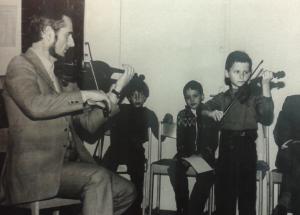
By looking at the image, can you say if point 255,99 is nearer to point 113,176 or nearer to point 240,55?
point 240,55

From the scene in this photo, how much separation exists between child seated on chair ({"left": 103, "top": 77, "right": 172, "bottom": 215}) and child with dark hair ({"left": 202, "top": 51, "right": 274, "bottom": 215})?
1.10 ft

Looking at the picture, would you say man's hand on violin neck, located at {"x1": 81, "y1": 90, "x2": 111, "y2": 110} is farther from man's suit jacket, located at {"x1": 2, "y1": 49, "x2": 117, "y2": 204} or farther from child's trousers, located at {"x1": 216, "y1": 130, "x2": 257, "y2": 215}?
child's trousers, located at {"x1": 216, "y1": 130, "x2": 257, "y2": 215}

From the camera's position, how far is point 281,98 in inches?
58.7

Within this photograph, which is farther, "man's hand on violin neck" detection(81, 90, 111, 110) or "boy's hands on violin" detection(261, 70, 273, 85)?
"boy's hands on violin" detection(261, 70, 273, 85)

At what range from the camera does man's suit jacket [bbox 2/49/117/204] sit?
99 centimetres

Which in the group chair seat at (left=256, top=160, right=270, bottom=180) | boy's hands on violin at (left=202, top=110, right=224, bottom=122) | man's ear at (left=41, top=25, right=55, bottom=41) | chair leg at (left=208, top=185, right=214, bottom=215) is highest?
man's ear at (left=41, top=25, right=55, bottom=41)

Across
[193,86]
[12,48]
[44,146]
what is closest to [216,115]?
[193,86]

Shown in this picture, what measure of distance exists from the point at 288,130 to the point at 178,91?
48cm

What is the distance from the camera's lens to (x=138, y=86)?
158 cm

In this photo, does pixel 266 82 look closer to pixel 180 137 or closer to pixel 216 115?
pixel 216 115

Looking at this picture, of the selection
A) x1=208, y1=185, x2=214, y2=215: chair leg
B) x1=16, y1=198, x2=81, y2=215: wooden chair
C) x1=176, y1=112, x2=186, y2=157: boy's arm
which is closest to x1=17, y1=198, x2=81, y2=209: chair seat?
x1=16, y1=198, x2=81, y2=215: wooden chair

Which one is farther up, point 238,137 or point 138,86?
point 138,86

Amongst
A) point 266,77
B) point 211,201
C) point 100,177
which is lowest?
point 211,201

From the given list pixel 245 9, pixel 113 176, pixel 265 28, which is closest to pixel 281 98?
pixel 265 28
